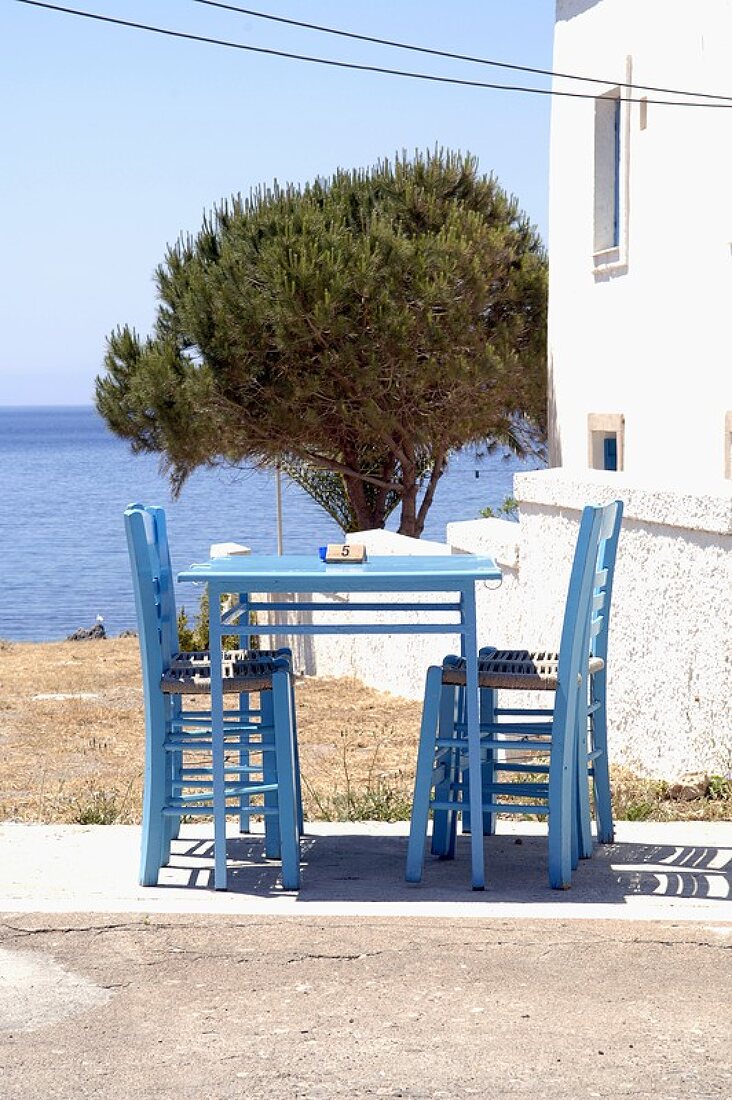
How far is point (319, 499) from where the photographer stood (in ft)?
81.5

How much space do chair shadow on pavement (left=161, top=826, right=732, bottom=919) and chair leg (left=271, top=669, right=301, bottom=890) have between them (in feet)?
0.34

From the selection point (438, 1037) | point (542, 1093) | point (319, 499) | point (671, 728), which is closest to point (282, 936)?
point (438, 1037)

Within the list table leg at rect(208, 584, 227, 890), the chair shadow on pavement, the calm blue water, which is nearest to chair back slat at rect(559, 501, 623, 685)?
the chair shadow on pavement

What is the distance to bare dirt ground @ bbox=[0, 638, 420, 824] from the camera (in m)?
7.53

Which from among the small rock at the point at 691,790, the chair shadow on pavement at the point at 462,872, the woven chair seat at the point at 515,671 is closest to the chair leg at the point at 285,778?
the chair shadow on pavement at the point at 462,872

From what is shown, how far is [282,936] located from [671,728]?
372cm

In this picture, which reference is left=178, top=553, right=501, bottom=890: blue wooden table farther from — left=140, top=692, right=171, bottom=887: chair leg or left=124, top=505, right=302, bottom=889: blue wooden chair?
left=140, top=692, right=171, bottom=887: chair leg

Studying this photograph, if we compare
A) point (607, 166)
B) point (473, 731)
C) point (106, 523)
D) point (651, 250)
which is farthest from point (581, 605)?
point (106, 523)

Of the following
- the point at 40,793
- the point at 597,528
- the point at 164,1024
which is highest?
the point at 597,528

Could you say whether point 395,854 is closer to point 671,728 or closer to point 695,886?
point 695,886

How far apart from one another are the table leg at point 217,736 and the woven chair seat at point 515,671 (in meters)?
0.81

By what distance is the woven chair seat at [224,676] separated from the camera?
548 cm

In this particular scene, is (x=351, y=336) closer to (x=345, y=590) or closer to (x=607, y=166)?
(x=607, y=166)

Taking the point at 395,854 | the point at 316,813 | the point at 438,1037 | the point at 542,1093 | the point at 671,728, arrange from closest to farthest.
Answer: the point at 542,1093
the point at 438,1037
the point at 395,854
the point at 316,813
the point at 671,728
